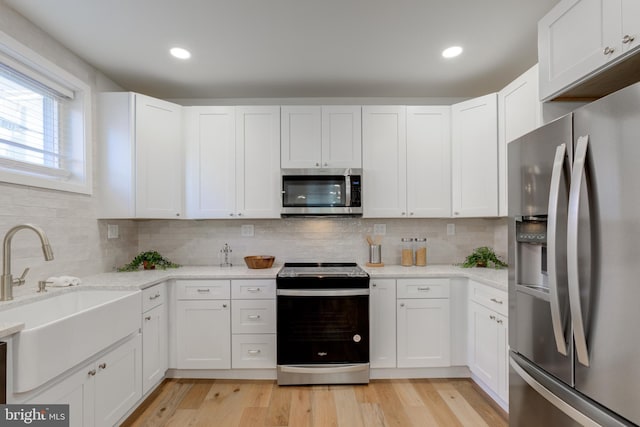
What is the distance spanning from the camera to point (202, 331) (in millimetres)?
2613

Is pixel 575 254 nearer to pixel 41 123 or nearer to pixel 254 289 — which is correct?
pixel 254 289

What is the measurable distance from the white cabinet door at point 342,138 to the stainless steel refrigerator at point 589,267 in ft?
5.51

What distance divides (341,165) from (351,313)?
51.6 inches

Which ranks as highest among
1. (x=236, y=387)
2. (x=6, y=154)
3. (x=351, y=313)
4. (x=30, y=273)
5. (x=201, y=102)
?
(x=201, y=102)

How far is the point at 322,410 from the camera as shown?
7.28 feet

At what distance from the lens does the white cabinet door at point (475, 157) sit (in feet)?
8.52

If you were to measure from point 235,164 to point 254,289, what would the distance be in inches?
45.6

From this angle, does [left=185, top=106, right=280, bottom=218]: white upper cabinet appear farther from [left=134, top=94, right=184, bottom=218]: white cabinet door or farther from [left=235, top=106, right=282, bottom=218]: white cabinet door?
[left=134, top=94, right=184, bottom=218]: white cabinet door

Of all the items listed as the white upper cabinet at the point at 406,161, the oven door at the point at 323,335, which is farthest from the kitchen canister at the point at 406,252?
the oven door at the point at 323,335

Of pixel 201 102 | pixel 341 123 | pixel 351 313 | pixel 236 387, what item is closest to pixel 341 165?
pixel 341 123

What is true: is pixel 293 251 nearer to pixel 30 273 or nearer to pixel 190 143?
pixel 190 143

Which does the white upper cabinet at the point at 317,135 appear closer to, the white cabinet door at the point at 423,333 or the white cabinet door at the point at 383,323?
the white cabinet door at the point at 383,323

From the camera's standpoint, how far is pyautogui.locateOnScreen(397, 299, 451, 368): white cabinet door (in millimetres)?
2627

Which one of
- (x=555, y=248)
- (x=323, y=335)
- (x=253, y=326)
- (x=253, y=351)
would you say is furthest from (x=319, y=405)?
(x=555, y=248)
